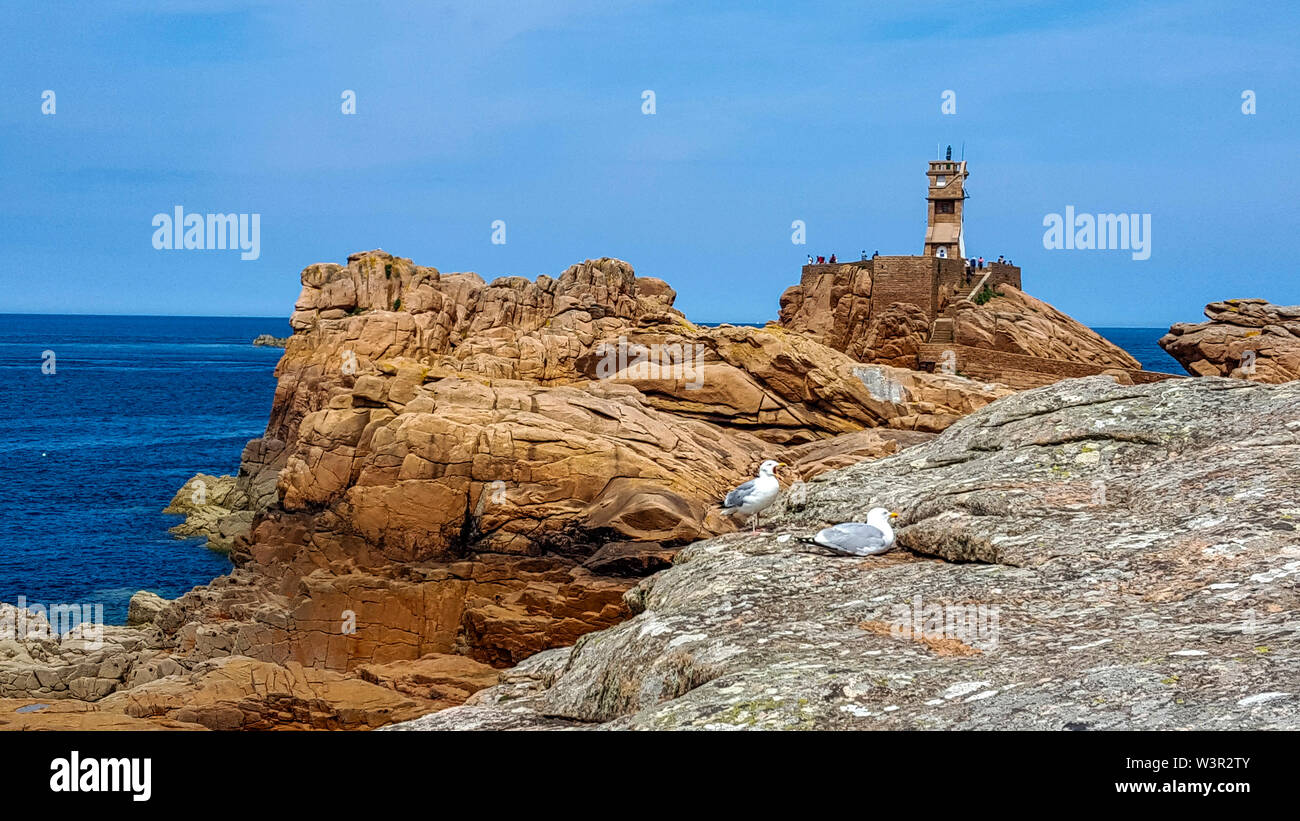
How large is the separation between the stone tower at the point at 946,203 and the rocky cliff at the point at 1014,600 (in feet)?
242

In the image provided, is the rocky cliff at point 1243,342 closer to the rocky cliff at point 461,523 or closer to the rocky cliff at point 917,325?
the rocky cliff at point 917,325

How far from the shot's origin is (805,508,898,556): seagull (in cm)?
1327

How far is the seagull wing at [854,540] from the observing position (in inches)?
522

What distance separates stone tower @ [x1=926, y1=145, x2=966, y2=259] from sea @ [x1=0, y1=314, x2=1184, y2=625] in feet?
189

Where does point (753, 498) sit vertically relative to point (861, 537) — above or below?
above

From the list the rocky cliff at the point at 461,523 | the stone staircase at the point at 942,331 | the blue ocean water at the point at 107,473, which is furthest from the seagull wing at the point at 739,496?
the stone staircase at the point at 942,331

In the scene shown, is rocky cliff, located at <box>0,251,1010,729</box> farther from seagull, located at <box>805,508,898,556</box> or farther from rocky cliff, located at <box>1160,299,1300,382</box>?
rocky cliff, located at <box>1160,299,1300,382</box>

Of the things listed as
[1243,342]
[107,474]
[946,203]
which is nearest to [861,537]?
[1243,342]

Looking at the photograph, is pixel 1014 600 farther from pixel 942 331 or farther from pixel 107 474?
pixel 107 474

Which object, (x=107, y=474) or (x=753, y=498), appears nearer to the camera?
(x=753, y=498)

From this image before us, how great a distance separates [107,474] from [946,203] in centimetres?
6994

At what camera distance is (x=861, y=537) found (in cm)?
1331

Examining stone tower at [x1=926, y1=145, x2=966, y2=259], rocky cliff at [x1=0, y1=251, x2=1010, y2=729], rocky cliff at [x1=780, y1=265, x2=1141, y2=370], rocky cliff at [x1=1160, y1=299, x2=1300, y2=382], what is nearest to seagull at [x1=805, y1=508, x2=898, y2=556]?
rocky cliff at [x1=0, y1=251, x2=1010, y2=729]
